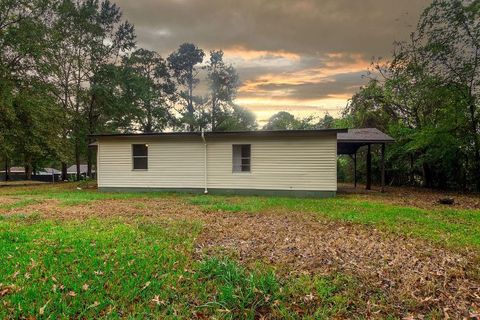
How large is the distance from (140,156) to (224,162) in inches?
159

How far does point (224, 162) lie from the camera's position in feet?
44.2

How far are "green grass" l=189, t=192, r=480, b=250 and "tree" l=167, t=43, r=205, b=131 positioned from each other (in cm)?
2419

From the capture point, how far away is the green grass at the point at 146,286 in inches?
126

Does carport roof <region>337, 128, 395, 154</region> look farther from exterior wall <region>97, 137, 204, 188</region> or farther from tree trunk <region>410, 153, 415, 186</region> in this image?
exterior wall <region>97, 137, 204, 188</region>

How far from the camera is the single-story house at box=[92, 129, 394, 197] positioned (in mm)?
12688

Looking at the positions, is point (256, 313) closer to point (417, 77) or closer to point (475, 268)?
point (475, 268)

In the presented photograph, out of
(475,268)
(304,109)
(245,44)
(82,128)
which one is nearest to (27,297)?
(475,268)

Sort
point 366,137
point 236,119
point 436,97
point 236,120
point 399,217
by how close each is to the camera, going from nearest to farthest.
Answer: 1. point 399,217
2. point 366,137
3. point 436,97
4. point 236,120
5. point 236,119

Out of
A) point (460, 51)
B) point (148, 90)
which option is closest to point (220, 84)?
point (148, 90)

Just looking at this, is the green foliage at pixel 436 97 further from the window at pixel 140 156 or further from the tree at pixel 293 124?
the tree at pixel 293 124

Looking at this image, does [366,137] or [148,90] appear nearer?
[366,137]

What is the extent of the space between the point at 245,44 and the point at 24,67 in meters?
14.6

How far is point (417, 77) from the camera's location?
16.6 m

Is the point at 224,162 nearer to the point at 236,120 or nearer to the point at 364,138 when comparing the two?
the point at 364,138
